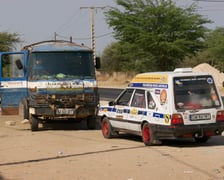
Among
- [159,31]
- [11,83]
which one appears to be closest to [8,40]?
[159,31]

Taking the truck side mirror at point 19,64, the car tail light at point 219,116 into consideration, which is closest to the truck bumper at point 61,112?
the truck side mirror at point 19,64

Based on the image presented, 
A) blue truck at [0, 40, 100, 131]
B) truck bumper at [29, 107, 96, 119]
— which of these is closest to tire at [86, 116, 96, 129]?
blue truck at [0, 40, 100, 131]

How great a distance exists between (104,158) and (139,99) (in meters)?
2.81

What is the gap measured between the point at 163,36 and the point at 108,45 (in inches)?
2092

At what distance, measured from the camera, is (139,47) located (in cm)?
5481

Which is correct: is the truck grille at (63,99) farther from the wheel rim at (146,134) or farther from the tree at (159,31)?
the tree at (159,31)

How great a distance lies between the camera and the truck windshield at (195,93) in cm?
1295

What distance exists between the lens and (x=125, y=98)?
1491 centimetres

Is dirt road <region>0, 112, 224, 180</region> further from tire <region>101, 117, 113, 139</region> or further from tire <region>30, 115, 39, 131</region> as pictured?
tire <region>30, 115, 39, 131</region>

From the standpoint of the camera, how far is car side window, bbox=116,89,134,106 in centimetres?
1466

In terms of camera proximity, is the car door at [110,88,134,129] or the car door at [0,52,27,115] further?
the car door at [0,52,27,115]

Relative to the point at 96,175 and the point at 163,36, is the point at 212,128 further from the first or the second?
the point at 163,36

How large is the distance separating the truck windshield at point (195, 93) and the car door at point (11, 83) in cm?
753

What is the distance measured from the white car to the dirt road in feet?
1.19
